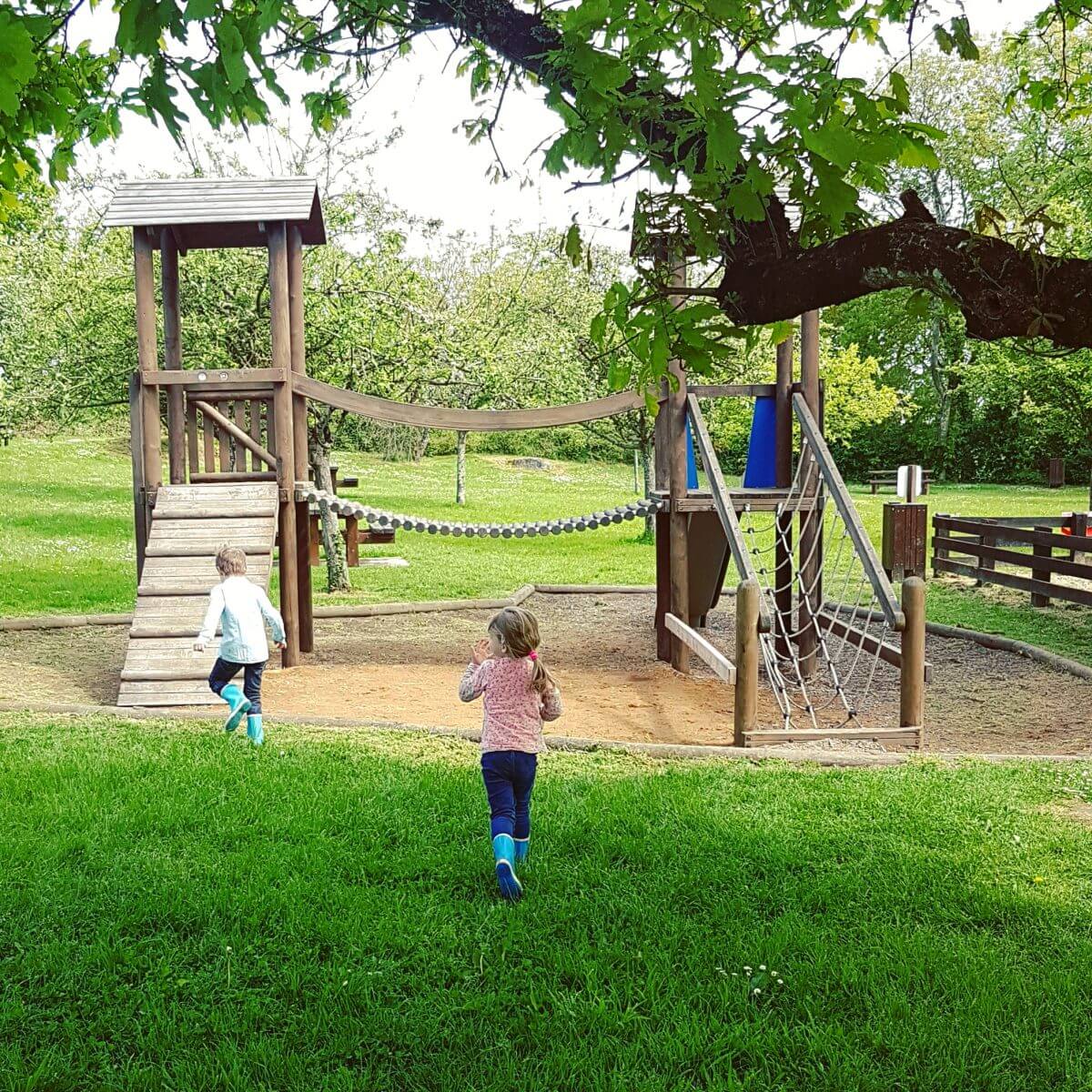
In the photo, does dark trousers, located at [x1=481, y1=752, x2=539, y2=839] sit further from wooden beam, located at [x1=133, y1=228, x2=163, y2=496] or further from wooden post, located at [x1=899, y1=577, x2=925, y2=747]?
wooden beam, located at [x1=133, y1=228, x2=163, y2=496]

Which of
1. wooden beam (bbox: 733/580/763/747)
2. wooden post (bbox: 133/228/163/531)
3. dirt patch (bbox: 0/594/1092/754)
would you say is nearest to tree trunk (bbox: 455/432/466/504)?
dirt patch (bbox: 0/594/1092/754)

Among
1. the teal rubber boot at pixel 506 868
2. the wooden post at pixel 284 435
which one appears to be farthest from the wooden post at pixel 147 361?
the teal rubber boot at pixel 506 868

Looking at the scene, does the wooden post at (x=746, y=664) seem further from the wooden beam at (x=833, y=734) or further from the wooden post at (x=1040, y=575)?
the wooden post at (x=1040, y=575)

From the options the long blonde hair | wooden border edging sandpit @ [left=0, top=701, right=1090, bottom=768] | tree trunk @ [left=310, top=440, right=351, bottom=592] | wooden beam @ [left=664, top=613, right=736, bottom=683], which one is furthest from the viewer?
tree trunk @ [left=310, top=440, right=351, bottom=592]

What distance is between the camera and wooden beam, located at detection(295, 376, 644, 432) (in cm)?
980

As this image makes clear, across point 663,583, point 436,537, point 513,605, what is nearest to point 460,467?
point 436,537

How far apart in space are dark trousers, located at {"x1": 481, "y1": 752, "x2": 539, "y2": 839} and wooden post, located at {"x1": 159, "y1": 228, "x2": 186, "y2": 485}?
6.10m

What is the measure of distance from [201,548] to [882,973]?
673cm

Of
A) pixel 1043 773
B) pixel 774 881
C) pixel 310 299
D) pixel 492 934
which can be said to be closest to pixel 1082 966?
pixel 774 881

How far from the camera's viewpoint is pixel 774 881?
4227mm

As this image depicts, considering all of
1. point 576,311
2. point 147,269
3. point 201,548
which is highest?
point 576,311

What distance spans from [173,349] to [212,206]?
58.5 inches

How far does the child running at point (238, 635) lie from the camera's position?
258 inches

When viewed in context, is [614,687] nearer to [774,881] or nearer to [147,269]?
[774,881]
